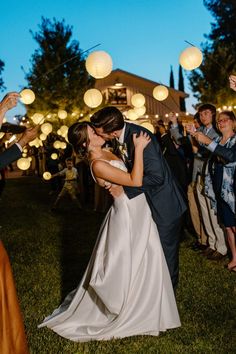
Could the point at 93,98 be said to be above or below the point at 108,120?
above

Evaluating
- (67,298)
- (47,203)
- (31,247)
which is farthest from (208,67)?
(67,298)

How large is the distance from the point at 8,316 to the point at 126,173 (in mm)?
1500

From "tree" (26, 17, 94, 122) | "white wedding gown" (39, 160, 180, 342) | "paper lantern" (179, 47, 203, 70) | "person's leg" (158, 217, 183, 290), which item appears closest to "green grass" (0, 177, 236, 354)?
"white wedding gown" (39, 160, 180, 342)

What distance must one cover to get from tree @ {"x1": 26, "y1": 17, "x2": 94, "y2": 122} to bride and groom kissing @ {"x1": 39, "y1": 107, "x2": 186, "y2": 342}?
63.0ft

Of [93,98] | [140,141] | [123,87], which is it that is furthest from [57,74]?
[140,141]

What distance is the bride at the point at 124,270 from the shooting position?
366 centimetres

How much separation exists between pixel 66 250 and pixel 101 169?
3.87m

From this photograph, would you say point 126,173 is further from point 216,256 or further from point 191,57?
point 191,57

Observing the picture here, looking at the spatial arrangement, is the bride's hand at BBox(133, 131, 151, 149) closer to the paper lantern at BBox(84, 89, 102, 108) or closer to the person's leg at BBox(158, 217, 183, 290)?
the person's leg at BBox(158, 217, 183, 290)

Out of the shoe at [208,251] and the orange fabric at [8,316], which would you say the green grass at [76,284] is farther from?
the orange fabric at [8,316]

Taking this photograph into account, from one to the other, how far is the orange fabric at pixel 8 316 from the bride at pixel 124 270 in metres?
0.96

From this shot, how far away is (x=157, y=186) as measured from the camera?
153 inches

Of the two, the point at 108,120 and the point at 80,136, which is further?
the point at 80,136

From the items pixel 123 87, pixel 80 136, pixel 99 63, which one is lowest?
pixel 80 136
